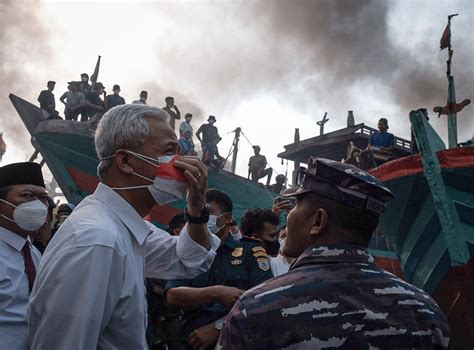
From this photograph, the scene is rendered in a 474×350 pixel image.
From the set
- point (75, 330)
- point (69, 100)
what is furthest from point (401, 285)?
point (69, 100)

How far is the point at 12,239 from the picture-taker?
2574 millimetres

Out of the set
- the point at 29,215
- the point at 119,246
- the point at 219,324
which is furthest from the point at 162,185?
the point at 29,215

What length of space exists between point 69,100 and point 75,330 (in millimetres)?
10650

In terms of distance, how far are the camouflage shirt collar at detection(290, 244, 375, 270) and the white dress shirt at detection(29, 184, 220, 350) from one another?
1.83 feet

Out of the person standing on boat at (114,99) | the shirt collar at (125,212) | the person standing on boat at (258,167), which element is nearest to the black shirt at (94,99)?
the person standing on boat at (114,99)

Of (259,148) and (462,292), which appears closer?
(462,292)

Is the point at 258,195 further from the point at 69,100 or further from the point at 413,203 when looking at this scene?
the point at 413,203

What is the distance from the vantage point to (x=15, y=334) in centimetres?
215

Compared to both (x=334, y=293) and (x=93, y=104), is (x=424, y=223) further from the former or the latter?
(x=93, y=104)

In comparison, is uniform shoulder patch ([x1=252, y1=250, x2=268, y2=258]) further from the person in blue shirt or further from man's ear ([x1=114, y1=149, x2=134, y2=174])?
the person in blue shirt

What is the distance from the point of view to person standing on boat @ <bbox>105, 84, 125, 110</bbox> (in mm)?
11023

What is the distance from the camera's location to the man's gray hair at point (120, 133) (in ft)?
Result: 6.00

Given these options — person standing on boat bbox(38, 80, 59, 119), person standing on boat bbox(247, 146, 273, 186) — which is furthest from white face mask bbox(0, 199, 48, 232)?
person standing on boat bbox(247, 146, 273, 186)

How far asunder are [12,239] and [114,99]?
29.2 feet
